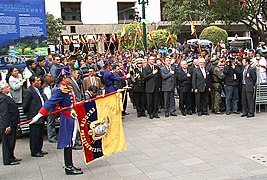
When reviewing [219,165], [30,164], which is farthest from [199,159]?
[30,164]

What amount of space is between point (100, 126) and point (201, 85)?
521 centimetres

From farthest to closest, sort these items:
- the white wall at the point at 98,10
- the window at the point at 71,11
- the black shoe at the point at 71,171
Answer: the window at the point at 71,11 < the white wall at the point at 98,10 < the black shoe at the point at 71,171

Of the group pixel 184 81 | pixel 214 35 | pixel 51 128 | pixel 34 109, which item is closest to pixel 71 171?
pixel 34 109

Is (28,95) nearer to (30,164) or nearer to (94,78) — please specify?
(30,164)

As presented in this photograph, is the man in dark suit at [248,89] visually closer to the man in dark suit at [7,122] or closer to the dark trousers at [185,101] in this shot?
the dark trousers at [185,101]

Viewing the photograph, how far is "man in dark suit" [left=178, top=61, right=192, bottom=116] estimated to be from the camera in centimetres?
1116

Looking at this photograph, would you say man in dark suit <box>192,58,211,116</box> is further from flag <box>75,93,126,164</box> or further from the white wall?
the white wall

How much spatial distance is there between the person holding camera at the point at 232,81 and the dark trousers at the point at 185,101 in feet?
3.81

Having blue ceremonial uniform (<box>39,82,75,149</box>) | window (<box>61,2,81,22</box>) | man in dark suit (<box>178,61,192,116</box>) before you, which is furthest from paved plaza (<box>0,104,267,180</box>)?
window (<box>61,2,81,22</box>)

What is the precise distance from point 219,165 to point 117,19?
3334 centimetres

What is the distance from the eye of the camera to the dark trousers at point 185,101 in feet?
37.1

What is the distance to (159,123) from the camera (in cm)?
1021

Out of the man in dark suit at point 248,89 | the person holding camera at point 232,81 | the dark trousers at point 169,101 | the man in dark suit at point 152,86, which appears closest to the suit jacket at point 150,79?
the man in dark suit at point 152,86

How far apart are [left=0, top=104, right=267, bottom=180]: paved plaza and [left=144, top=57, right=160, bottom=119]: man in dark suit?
1260mm
